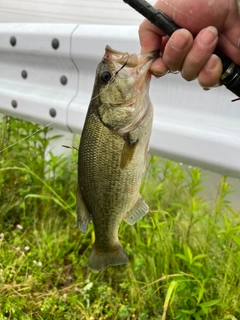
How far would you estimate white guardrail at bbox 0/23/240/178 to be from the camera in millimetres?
2008

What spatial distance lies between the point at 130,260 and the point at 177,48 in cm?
156

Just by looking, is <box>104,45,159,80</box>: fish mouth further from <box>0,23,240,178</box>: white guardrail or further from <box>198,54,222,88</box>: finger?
<box>0,23,240,178</box>: white guardrail

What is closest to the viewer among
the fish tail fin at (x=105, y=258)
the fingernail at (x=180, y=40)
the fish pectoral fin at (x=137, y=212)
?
the fingernail at (x=180, y=40)

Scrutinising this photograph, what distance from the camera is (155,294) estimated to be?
221 cm

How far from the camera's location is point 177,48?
1.17 meters

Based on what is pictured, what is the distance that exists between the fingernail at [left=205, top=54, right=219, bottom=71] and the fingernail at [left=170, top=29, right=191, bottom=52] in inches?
3.4

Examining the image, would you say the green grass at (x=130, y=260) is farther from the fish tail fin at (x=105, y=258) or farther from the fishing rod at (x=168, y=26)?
the fishing rod at (x=168, y=26)

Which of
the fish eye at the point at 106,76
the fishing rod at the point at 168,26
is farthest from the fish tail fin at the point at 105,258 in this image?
the fishing rod at the point at 168,26

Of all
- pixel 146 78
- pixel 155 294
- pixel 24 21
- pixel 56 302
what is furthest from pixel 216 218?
pixel 24 21

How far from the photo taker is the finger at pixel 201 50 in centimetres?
117

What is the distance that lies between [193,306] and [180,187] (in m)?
1.00

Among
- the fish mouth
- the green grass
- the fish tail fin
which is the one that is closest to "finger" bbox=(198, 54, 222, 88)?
the fish mouth

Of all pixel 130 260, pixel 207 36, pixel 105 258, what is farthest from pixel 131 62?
pixel 130 260

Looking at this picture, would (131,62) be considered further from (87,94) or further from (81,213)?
(87,94)
